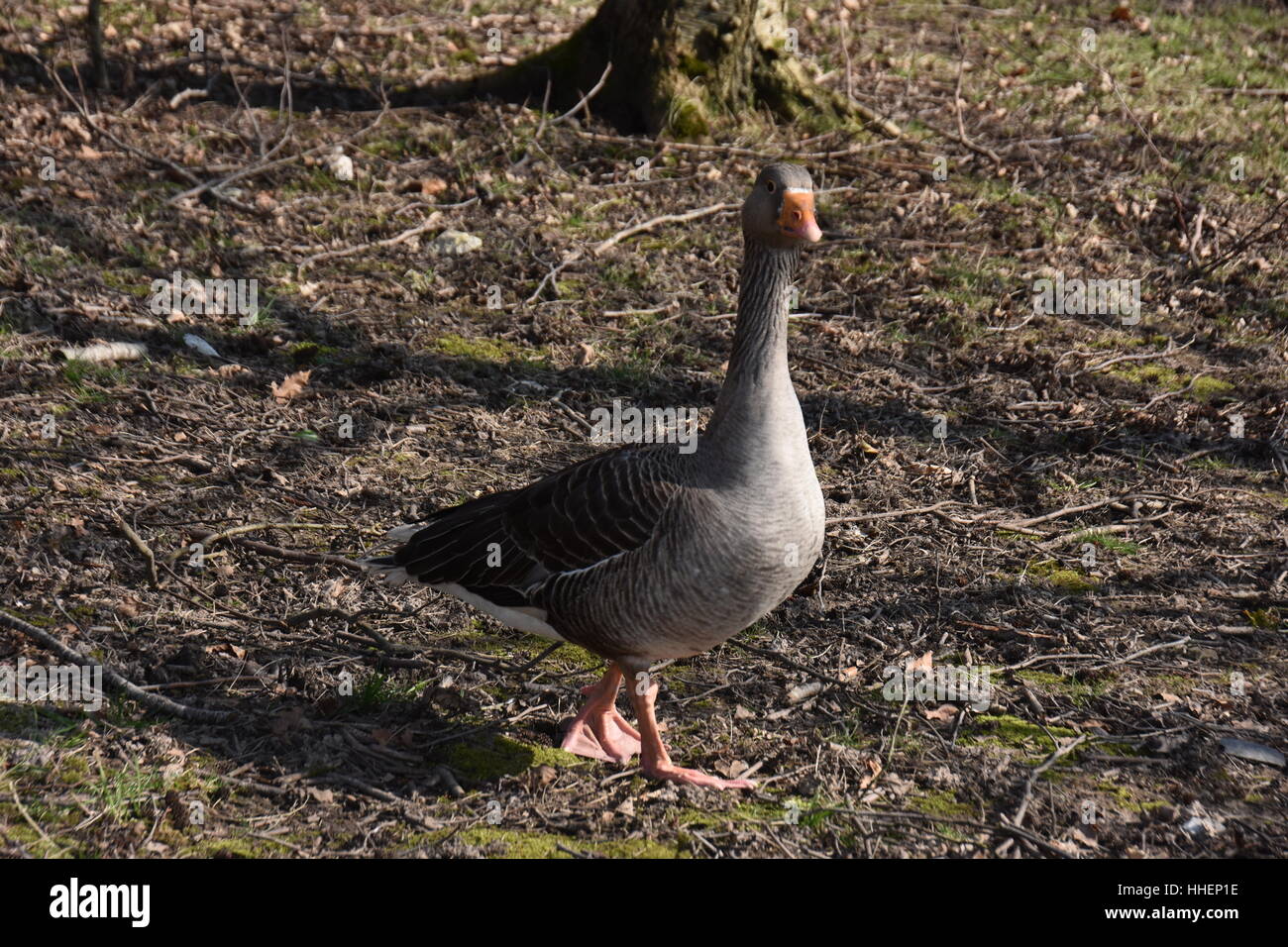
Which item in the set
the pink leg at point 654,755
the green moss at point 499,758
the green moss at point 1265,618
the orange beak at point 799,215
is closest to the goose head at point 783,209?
the orange beak at point 799,215

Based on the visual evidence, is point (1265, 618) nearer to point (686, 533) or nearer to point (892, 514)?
point (892, 514)

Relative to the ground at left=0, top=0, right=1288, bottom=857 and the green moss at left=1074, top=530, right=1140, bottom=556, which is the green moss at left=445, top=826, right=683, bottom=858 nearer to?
the ground at left=0, top=0, right=1288, bottom=857

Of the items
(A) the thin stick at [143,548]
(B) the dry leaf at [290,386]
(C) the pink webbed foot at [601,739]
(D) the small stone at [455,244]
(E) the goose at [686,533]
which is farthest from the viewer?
(D) the small stone at [455,244]

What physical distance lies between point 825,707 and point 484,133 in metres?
7.22

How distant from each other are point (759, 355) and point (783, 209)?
0.56m

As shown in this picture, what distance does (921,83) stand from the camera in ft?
42.0

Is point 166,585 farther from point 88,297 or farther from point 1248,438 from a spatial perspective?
point 1248,438

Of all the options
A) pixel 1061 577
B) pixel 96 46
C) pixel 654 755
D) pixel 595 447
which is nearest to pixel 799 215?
pixel 654 755

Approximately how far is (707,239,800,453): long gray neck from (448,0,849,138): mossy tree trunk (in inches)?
254

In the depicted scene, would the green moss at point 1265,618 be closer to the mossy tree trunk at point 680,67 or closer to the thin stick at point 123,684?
the thin stick at point 123,684


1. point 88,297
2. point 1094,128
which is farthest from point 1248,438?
point 88,297

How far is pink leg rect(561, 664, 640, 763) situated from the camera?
4976mm

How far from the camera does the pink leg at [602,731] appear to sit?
4.98 m

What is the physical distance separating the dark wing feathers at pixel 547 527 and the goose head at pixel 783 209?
3.08ft
